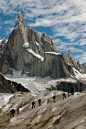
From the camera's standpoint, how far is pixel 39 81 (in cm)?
13825

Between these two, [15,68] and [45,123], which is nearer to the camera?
[45,123]

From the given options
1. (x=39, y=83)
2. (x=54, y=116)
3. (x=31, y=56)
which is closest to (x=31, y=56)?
(x=31, y=56)

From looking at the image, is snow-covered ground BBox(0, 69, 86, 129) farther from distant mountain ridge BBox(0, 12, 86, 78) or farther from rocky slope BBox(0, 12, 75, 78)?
distant mountain ridge BBox(0, 12, 86, 78)

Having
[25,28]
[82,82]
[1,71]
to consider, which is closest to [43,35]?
[25,28]

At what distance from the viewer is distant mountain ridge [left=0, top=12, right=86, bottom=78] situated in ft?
489

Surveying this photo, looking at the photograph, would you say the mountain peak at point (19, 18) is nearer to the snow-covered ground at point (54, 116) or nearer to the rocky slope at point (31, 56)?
the rocky slope at point (31, 56)

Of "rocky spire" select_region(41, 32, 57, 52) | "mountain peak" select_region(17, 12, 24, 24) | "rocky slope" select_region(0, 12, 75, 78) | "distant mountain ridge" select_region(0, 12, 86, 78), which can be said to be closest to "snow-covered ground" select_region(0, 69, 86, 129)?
"rocky slope" select_region(0, 12, 75, 78)

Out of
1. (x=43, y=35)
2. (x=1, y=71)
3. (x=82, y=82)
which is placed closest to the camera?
(x=82, y=82)

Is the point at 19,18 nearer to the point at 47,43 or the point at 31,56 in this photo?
the point at 47,43

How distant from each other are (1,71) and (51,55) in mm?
58013

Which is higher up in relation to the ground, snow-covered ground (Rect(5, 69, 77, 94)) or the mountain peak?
the mountain peak

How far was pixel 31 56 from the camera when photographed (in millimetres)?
164875

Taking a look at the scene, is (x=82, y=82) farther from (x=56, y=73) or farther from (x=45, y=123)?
(x=45, y=123)

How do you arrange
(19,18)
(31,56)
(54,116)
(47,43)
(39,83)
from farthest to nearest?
(47,43), (19,18), (31,56), (39,83), (54,116)
